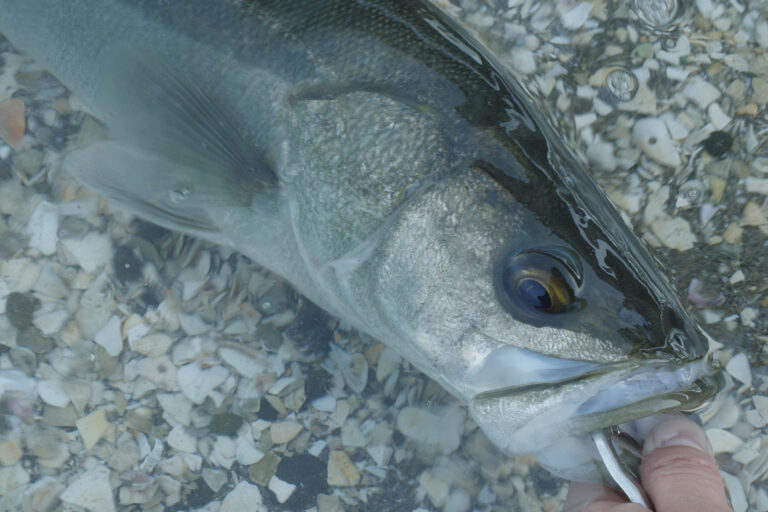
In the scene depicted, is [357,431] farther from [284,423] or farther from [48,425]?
[48,425]

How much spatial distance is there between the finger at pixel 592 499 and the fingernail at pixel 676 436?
152mm

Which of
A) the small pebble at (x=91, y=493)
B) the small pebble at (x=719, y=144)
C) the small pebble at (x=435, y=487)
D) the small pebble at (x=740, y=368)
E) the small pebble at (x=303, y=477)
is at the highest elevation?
the small pebble at (x=719, y=144)

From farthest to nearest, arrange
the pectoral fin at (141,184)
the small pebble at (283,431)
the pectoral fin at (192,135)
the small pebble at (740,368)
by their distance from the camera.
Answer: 1. the small pebble at (283,431)
2. the small pebble at (740,368)
3. the pectoral fin at (141,184)
4. the pectoral fin at (192,135)

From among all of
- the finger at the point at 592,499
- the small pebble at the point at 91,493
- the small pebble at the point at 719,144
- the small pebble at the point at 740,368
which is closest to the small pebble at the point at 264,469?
Result: the small pebble at the point at 91,493

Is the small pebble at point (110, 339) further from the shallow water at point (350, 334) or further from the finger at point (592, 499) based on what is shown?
the finger at point (592, 499)


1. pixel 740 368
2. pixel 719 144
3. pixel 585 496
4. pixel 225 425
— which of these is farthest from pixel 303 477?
pixel 719 144

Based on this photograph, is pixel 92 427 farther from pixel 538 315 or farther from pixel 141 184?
pixel 538 315

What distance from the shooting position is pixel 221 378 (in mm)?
2533

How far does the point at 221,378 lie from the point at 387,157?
127cm

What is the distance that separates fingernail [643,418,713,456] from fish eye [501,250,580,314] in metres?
0.44

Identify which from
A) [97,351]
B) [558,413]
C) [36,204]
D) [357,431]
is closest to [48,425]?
[97,351]

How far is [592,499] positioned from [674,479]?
0.25 m

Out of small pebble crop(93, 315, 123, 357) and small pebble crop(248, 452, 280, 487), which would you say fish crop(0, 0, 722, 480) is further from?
small pebble crop(248, 452, 280, 487)

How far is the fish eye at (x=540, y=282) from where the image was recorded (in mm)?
1605
